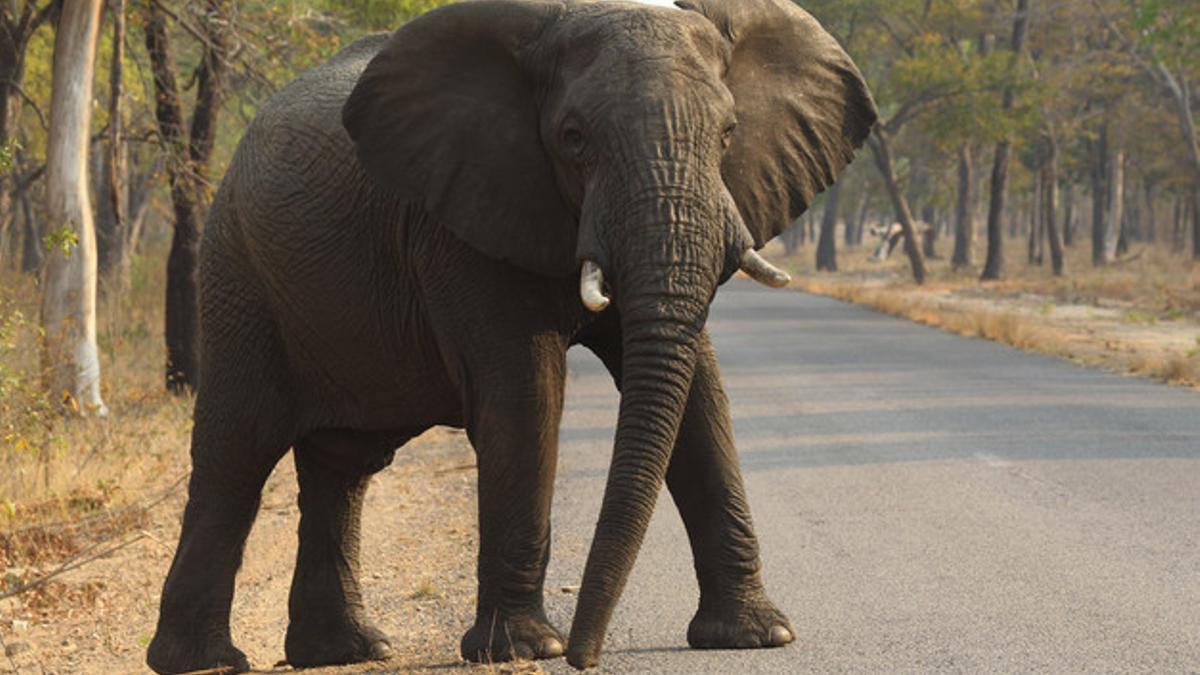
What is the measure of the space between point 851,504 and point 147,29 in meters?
8.72

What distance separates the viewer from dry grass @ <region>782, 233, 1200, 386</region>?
22.9 meters

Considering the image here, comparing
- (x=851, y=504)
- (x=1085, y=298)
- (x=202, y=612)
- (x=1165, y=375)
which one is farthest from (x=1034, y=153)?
(x=202, y=612)

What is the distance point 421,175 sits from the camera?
6.16m

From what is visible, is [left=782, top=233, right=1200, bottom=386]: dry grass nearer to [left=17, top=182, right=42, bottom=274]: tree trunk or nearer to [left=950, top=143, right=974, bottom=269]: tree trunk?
[left=950, top=143, right=974, bottom=269]: tree trunk

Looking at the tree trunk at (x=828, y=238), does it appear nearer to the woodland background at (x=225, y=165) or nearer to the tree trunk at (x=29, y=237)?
the woodland background at (x=225, y=165)

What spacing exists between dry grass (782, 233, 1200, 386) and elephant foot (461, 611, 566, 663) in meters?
13.3

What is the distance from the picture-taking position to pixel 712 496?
6461 millimetres

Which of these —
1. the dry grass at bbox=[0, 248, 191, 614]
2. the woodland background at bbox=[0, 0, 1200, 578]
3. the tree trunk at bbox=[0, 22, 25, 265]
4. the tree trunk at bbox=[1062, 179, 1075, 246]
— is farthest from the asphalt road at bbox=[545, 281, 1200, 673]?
the tree trunk at bbox=[1062, 179, 1075, 246]

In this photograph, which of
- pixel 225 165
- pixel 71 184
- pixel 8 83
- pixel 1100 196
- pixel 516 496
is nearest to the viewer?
pixel 516 496

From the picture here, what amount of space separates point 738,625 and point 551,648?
0.75 meters

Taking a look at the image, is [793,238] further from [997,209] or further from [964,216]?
[997,209]

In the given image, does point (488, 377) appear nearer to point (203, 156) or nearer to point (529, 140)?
point (529, 140)

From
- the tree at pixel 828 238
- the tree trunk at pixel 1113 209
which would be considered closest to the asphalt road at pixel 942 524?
the tree trunk at pixel 1113 209

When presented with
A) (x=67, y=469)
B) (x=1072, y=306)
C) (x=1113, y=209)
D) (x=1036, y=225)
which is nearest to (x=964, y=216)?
(x=1036, y=225)
